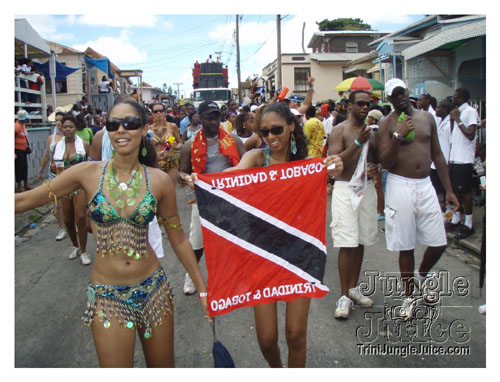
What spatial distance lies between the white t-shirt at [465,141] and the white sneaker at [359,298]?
3.95 metres

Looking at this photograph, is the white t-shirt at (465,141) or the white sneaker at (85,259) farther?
the white t-shirt at (465,141)

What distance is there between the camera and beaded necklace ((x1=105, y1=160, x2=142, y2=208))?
8.70 feet

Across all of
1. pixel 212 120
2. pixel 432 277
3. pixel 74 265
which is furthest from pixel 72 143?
pixel 432 277

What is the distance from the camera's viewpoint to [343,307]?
14.6 ft

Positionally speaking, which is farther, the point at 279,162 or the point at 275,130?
the point at 279,162

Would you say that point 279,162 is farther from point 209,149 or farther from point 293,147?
point 209,149

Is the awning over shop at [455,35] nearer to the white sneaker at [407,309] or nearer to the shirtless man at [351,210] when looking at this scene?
the shirtless man at [351,210]

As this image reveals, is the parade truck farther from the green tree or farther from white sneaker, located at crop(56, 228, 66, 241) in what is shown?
the green tree

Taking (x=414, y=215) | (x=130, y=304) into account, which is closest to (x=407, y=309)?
(x=414, y=215)

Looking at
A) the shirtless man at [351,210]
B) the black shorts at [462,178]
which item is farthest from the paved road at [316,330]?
the black shorts at [462,178]

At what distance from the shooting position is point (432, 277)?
4.91m

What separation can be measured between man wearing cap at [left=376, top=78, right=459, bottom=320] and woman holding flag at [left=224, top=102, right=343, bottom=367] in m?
1.44

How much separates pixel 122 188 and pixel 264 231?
101cm

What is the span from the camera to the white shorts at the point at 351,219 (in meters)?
4.65
